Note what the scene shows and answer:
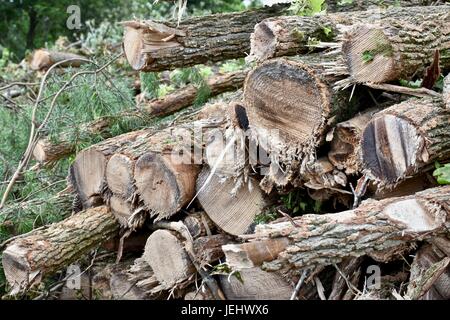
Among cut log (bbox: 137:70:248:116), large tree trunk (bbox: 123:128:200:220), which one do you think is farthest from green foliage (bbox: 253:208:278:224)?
cut log (bbox: 137:70:248:116)

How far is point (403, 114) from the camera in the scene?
2664 millimetres

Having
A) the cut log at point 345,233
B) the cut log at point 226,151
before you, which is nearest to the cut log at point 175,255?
the cut log at point 226,151

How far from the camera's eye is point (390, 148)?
2.69 m

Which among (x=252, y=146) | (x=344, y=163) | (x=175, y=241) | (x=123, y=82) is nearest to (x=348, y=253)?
(x=344, y=163)

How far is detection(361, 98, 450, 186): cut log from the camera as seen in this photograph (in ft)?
8.71

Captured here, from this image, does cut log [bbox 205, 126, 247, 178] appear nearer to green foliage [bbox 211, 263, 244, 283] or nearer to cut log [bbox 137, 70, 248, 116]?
green foliage [bbox 211, 263, 244, 283]

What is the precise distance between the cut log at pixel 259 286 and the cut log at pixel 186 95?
5.07 feet

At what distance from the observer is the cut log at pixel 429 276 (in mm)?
2764

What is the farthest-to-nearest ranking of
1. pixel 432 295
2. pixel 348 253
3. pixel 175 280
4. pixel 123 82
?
pixel 123 82, pixel 175 280, pixel 432 295, pixel 348 253

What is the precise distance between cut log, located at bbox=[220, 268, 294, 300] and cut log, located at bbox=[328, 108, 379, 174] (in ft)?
1.90

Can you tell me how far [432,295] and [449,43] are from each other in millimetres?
1103

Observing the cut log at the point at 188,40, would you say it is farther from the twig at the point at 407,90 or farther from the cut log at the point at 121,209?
the twig at the point at 407,90

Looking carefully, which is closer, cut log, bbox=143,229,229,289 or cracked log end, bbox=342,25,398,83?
cracked log end, bbox=342,25,398,83
